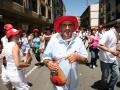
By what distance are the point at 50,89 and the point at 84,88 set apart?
0.90m

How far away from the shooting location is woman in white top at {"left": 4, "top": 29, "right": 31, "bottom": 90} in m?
5.32

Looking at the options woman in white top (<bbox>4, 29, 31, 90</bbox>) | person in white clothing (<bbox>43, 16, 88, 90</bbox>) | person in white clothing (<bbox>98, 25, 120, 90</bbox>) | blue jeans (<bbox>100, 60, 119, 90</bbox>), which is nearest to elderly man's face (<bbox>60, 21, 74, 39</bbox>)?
person in white clothing (<bbox>43, 16, 88, 90</bbox>)

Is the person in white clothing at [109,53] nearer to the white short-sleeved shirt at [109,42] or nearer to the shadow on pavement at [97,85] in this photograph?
the white short-sleeved shirt at [109,42]

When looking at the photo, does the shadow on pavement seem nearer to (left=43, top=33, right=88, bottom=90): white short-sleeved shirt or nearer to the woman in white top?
the woman in white top

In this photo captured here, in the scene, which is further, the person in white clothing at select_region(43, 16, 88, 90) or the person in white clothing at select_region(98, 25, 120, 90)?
the person in white clothing at select_region(98, 25, 120, 90)

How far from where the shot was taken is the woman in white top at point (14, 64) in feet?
17.5

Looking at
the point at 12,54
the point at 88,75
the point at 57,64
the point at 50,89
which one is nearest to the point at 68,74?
the point at 57,64

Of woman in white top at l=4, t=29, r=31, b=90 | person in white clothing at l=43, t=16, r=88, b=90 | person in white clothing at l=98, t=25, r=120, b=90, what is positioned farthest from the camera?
person in white clothing at l=98, t=25, r=120, b=90

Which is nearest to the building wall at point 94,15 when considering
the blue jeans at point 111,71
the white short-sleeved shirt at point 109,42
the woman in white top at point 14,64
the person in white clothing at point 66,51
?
the blue jeans at point 111,71

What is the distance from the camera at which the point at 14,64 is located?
541cm

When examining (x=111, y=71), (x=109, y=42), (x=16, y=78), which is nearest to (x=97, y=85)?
(x=111, y=71)

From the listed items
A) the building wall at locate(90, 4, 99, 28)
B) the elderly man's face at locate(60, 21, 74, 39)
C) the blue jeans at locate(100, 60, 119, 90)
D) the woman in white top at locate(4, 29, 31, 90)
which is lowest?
the blue jeans at locate(100, 60, 119, 90)

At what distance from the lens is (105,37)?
727 cm

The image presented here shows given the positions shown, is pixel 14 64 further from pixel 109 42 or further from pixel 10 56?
pixel 109 42
